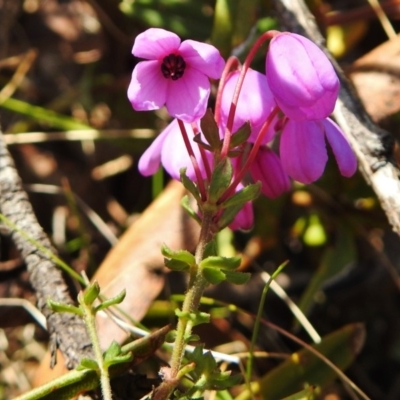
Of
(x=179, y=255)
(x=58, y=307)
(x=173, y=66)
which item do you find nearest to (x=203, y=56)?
(x=173, y=66)

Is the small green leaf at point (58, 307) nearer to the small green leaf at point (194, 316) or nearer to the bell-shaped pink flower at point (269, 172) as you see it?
the small green leaf at point (194, 316)

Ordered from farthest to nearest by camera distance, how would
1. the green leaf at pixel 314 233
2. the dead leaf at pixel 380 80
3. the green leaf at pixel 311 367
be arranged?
the green leaf at pixel 314 233, the dead leaf at pixel 380 80, the green leaf at pixel 311 367

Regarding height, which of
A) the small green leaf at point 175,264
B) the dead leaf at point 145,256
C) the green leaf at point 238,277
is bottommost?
the dead leaf at point 145,256

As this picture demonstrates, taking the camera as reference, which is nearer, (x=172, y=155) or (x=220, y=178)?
(x=220, y=178)

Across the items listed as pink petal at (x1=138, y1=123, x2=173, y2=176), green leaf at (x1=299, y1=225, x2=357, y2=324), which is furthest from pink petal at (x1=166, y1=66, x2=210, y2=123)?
green leaf at (x1=299, y1=225, x2=357, y2=324)

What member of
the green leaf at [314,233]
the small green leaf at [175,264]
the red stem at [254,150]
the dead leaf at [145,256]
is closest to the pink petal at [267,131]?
the red stem at [254,150]

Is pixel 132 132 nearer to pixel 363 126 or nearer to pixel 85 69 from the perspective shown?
pixel 85 69

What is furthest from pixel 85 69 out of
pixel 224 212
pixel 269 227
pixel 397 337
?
pixel 224 212

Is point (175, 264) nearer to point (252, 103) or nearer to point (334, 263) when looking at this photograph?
point (252, 103)
